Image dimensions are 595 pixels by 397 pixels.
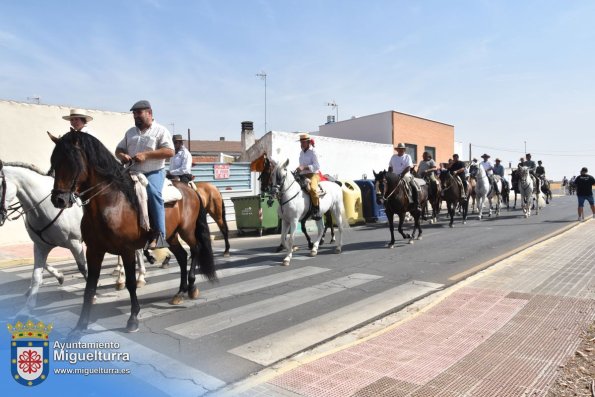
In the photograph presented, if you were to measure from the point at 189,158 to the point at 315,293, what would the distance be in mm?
4233

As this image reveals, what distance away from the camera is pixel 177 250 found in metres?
5.61

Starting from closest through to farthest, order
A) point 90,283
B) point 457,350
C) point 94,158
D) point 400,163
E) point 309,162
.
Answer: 1. point 457,350
2. point 94,158
3. point 90,283
4. point 309,162
5. point 400,163

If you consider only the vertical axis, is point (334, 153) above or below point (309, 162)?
above

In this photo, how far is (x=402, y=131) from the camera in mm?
32969

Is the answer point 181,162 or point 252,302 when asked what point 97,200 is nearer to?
point 252,302

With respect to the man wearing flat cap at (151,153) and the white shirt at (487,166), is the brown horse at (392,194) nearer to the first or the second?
the man wearing flat cap at (151,153)

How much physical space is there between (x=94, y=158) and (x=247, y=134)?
720 inches

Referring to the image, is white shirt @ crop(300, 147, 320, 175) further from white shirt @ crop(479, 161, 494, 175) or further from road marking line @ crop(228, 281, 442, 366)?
white shirt @ crop(479, 161, 494, 175)

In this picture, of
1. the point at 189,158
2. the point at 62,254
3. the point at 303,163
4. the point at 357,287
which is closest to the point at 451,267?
the point at 357,287

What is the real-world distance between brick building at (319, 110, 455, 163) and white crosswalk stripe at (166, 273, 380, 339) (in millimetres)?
26567

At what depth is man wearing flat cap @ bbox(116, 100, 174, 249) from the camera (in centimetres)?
477

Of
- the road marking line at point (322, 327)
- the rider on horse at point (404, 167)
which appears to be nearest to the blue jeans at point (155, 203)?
the road marking line at point (322, 327)

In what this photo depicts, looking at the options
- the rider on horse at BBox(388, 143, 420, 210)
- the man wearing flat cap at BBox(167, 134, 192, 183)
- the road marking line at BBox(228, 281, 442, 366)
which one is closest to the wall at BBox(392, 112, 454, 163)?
the rider on horse at BBox(388, 143, 420, 210)

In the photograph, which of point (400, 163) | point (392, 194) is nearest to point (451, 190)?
point (400, 163)
